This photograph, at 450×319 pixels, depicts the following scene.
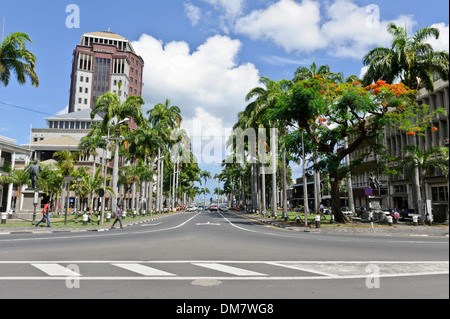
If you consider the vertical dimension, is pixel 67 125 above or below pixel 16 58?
above

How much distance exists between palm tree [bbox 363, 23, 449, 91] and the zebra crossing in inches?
931

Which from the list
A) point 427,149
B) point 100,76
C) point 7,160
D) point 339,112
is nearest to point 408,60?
point 339,112

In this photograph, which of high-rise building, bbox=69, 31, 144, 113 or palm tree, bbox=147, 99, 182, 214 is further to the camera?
high-rise building, bbox=69, 31, 144, 113

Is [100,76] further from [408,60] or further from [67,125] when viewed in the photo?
[408,60]

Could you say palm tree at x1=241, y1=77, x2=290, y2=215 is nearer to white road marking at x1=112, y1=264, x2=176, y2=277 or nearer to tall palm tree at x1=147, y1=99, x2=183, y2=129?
tall palm tree at x1=147, y1=99, x2=183, y2=129

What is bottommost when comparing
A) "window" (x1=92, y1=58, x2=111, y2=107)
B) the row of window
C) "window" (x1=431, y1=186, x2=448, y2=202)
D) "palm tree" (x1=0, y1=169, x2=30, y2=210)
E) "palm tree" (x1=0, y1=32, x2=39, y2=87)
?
"window" (x1=431, y1=186, x2=448, y2=202)

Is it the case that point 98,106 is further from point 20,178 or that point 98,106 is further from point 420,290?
point 420,290

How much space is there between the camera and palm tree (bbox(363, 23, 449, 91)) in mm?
26609

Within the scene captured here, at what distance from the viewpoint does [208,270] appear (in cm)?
765

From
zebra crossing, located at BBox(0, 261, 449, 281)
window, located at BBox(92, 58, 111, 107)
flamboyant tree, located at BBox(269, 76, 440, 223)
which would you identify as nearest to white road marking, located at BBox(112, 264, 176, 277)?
zebra crossing, located at BBox(0, 261, 449, 281)

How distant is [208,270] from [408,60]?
26952 mm

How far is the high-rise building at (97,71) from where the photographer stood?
109 metres

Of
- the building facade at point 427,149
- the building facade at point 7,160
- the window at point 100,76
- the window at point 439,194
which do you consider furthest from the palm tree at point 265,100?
the window at point 100,76
